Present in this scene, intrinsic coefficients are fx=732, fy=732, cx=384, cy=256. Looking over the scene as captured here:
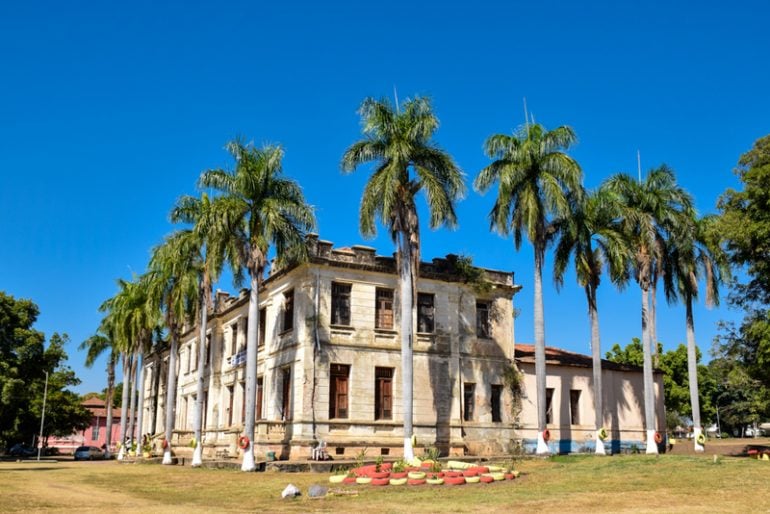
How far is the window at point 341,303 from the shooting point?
3138 centimetres

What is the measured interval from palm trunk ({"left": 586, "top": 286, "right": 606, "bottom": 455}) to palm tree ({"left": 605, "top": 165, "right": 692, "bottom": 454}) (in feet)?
6.19

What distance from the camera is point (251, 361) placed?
2859 centimetres

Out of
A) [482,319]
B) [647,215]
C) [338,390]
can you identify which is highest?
[647,215]

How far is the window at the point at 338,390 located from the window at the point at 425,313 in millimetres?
4100

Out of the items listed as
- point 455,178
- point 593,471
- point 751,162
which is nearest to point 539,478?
point 593,471

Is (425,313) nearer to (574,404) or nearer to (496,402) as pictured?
(496,402)

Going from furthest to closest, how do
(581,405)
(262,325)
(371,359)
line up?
(262,325), (581,405), (371,359)

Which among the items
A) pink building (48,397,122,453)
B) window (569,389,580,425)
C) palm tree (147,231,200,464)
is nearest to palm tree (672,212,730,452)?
window (569,389,580,425)

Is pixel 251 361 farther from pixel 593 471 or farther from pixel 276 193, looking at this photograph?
pixel 593 471

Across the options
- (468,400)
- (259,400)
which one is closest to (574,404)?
(468,400)

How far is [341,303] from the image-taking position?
31625mm

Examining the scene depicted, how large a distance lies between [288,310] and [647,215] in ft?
53.2

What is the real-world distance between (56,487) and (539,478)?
13.9 m

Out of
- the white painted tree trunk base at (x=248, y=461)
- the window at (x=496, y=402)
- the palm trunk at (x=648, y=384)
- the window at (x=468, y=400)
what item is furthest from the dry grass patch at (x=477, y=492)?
the window at (x=496, y=402)
